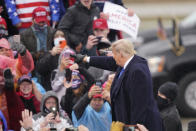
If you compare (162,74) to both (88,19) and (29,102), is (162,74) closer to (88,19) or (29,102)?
(88,19)

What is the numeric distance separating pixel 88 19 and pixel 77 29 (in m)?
0.23

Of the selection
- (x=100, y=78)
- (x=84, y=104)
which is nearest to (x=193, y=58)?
(x=100, y=78)

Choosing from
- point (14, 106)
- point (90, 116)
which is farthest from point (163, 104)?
point (14, 106)

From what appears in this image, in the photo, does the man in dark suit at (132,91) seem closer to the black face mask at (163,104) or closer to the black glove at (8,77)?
the black face mask at (163,104)

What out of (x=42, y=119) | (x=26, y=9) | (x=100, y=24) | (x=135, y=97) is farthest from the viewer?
(x=26, y=9)

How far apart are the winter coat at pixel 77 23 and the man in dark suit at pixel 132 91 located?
7.41 feet

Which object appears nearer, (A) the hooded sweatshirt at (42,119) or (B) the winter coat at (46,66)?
(A) the hooded sweatshirt at (42,119)

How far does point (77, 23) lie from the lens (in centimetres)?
1087

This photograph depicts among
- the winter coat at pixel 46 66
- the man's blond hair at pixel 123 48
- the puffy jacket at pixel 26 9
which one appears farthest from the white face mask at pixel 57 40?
the man's blond hair at pixel 123 48

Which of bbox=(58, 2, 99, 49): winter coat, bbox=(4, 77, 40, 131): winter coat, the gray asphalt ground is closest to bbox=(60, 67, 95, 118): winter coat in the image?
bbox=(4, 77, 40, 131): winter coat

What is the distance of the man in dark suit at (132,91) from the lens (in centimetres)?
833

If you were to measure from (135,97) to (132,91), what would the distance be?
78mm

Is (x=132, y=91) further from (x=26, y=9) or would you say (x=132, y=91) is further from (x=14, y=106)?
(x=26, y=9)

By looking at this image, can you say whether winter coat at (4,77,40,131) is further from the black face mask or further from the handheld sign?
the handheld sign
